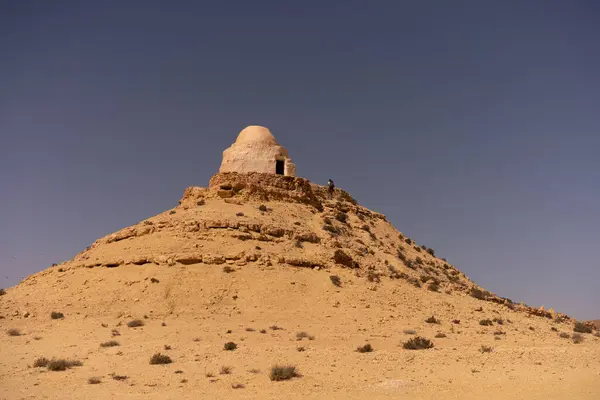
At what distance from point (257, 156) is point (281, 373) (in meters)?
18.3

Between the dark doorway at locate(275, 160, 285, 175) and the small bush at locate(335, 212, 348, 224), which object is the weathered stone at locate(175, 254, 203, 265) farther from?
the dark doorway at locate(275, 160, 285, 175)

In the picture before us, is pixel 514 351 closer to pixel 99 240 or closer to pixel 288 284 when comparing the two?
pixel 288 284

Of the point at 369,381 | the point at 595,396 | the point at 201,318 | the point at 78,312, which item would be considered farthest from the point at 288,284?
the point at 595,396

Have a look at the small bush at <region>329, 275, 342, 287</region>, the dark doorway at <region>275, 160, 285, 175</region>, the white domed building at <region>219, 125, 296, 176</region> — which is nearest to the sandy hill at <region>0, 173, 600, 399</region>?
the small bush at <region>329, 275, 342, 287</region>

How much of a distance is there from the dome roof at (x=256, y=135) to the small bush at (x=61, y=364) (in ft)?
59.2

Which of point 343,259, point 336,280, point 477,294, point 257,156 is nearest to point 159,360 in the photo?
point 336,280

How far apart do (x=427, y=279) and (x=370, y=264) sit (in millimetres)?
3323

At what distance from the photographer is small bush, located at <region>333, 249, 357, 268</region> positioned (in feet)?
70.8

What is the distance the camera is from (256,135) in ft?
92.7

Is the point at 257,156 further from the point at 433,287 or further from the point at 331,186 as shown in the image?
the point at 433,287

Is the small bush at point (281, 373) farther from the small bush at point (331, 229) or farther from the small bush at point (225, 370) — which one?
the small bush at point (331, 229)

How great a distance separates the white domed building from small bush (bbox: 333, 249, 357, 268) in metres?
7.30

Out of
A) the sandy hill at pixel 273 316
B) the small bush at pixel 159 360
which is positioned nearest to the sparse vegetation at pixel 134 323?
the sandy hill at pixel 273 316

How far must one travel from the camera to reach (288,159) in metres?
28.0
